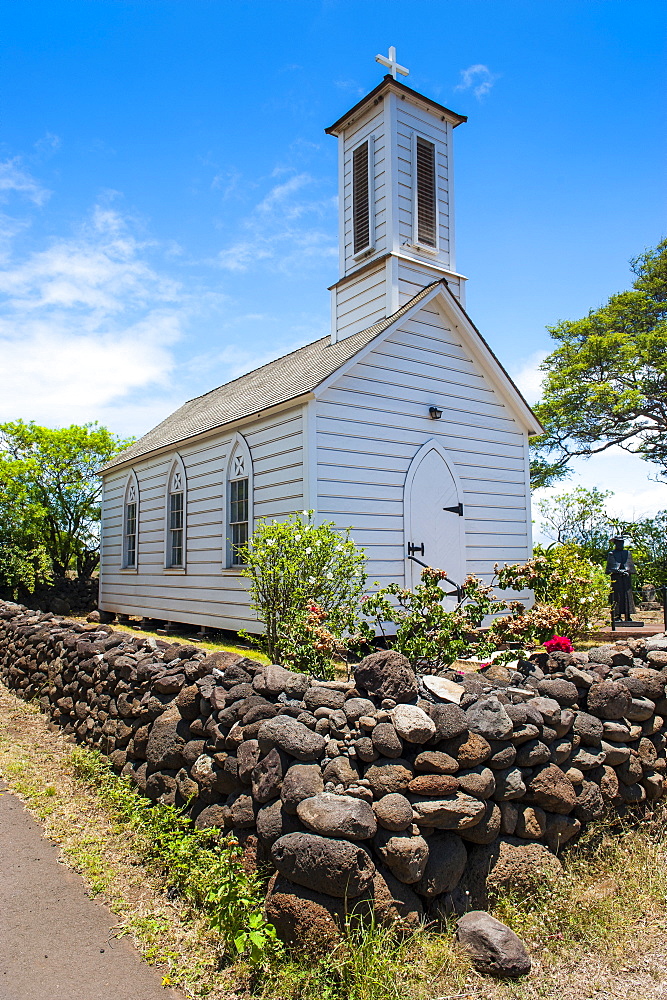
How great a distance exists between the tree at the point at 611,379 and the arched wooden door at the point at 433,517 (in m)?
13.6

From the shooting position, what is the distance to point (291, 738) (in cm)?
422

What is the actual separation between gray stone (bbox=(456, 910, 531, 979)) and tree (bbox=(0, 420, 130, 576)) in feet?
67.5

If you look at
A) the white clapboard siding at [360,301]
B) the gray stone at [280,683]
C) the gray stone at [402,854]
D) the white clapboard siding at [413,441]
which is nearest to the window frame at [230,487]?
the white clapboard siding at [413,441]

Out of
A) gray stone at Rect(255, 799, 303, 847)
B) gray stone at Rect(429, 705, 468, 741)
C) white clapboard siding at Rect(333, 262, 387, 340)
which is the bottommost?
gray stone at Rect(255, 799, 303, 847)

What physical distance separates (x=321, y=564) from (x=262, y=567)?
0.69 m

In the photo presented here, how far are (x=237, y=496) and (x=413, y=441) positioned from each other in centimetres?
334

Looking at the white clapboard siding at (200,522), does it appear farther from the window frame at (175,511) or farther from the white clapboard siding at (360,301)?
the white clapboard siding at (360,301)

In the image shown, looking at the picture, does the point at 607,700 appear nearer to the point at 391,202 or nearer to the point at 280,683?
the point at 280,683

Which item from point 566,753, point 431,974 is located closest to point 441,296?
point 566,753

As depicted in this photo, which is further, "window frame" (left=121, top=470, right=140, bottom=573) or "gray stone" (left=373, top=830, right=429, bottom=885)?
"window frame" (left=121, top=470, right=140, bottom=573)

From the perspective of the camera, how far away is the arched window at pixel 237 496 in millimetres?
11777

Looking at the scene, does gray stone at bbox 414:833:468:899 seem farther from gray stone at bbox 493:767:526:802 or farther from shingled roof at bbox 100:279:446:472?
shingled roof at bbox 100:279:446:472

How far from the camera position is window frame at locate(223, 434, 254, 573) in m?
11.5

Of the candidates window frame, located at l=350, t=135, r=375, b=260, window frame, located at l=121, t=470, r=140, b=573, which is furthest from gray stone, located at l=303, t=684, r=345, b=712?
window frame, located at l=121, t=470, r=140, b=573
